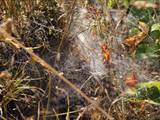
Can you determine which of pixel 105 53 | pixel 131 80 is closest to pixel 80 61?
pixel 105 53

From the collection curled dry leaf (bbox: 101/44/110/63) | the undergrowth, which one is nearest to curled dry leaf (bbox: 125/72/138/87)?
the undergrowth

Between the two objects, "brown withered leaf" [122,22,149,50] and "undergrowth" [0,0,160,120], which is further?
"brown withered leaf" [122,22,149,50]

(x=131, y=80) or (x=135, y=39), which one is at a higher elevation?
(x=135, y=39)

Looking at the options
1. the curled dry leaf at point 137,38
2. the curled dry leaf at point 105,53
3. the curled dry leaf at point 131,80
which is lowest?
the curled dry leaf at point 131,80

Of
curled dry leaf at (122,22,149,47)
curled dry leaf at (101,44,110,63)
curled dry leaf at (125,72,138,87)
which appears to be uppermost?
curled dry leaf at (122,22,149,47)

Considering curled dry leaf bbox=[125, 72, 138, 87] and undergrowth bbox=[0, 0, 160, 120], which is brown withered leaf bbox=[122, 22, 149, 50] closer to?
→ undergrowth bbox=[0, 0, 160, 120]

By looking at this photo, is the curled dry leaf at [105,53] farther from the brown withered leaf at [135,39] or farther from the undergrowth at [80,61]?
the brown withered leaf at [135,39]

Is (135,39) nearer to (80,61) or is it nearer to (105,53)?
(105,53)

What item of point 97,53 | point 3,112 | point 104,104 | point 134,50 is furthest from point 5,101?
point 134,50

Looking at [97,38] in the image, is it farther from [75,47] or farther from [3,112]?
[3,112]

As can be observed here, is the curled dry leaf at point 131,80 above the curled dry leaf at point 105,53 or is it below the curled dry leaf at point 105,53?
below

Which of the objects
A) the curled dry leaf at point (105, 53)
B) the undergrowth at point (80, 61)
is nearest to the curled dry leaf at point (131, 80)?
the undergrowth at point (80, 61)

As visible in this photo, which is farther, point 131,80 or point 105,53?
point 105,53
